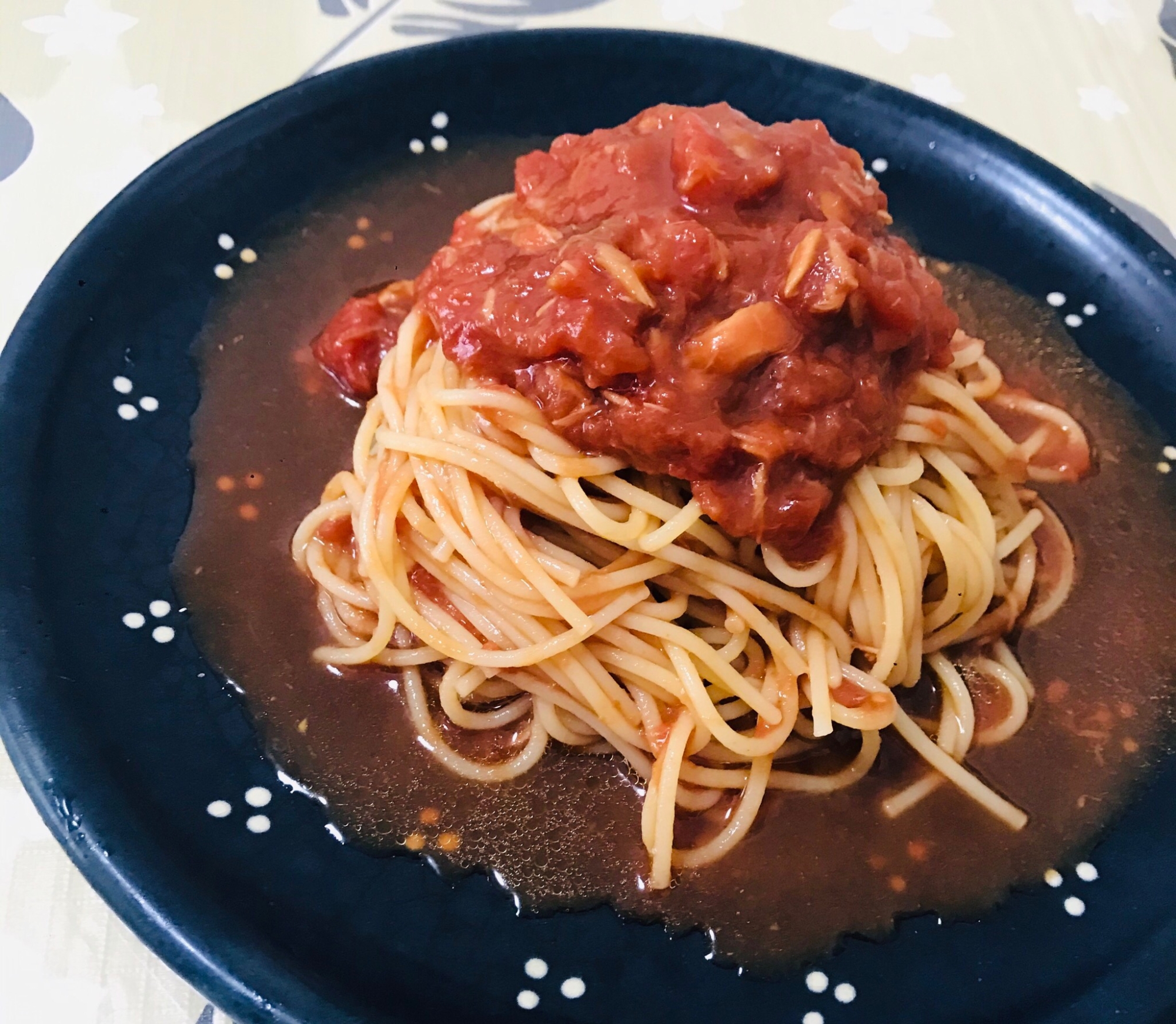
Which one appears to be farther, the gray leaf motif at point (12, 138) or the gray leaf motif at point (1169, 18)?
the gray leaf motif at point (1169, 18)

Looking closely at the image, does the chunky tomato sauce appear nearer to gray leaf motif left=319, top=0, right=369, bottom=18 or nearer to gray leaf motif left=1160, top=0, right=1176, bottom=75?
gray leaf motif left=319, top=0, right=369, bottom=18

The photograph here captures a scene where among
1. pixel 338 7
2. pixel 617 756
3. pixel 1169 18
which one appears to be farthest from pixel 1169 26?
pixel 617 756

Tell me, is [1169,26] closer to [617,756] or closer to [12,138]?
[617,756]

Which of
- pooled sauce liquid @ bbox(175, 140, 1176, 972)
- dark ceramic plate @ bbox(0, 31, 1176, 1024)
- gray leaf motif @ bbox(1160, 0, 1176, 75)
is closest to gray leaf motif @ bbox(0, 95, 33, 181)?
dark ceramic plate @ bbox(0, 31, 1176, 1024)

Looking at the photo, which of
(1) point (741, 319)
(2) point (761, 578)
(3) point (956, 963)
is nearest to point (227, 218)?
(1) point (741, 319)

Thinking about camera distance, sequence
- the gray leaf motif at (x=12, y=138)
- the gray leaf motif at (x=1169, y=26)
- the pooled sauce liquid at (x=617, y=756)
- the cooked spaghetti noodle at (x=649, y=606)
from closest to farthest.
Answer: the pooled sauce liquid at (x=617, y=756) < the cooked spaghetti noodle at (x=649, y=606) < the gray leaf motif at (x=12, y=138) < the gray leaf motif at (x=1169, y=26)

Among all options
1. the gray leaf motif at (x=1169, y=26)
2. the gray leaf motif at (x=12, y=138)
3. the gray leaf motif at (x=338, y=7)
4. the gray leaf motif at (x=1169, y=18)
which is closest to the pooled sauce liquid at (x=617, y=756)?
the gray leaf motif at (x=12, y=138)

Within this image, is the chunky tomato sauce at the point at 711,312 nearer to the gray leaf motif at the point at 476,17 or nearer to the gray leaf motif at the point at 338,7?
the gray leaf motif at the point at 476,17
